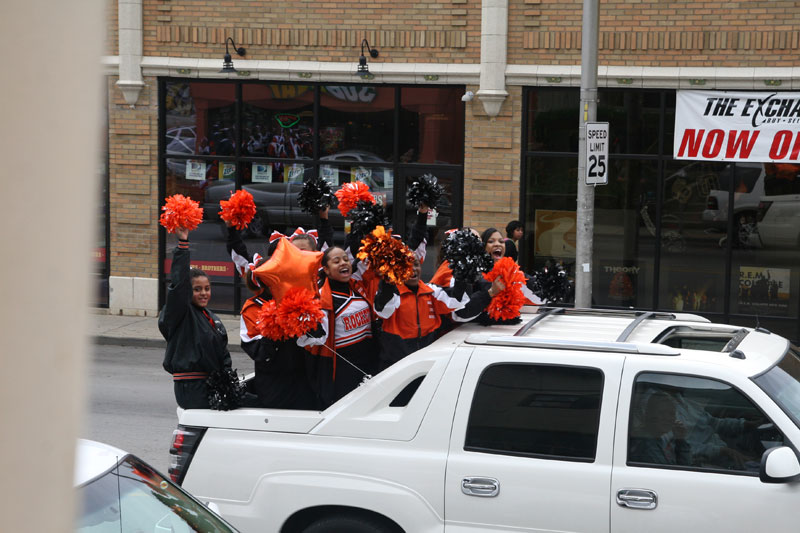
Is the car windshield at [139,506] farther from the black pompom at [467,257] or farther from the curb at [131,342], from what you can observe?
the curb at [131,342]

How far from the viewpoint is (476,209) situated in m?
14.6

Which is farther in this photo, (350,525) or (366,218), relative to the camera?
(366,218)

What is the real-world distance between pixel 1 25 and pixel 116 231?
15.8m

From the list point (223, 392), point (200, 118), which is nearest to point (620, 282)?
point (200, 118)

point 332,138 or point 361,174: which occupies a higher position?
point 332,138

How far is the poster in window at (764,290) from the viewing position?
13.9m

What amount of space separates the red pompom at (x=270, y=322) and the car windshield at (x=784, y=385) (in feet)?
8.08

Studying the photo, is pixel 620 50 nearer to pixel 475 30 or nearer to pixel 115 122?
pixel 475 30

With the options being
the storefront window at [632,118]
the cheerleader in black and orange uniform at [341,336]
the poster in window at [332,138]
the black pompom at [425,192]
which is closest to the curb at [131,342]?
the poster in window at [332,138]

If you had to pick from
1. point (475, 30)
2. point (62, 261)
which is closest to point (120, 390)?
point (475, 30)

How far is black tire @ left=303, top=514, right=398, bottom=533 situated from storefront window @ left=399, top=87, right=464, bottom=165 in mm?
10543

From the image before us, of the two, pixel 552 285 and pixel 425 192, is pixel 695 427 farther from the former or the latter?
pixel 552 285

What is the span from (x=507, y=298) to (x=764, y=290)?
9673mm

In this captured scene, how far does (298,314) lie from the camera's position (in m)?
5.23
